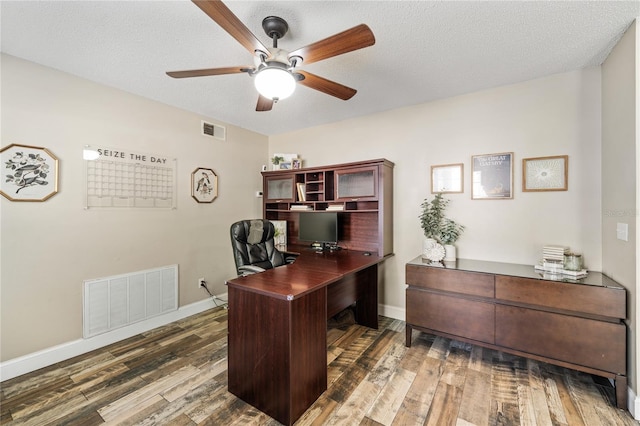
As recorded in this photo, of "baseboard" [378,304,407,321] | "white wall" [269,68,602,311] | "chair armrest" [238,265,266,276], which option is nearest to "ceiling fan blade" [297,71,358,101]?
"white wall" [269,68,602,311]

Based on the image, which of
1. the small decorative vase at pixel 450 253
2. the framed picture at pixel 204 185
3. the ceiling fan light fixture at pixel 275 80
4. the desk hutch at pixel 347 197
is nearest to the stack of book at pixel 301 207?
the desk hutch at pixel 347 197

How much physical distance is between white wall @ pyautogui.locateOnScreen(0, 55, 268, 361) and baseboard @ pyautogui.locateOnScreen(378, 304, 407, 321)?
2308 mm

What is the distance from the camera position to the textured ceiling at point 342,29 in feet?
5.24

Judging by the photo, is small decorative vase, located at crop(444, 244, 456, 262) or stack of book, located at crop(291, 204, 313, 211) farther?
stack of book, located at crop(291, 204, 313, 211)

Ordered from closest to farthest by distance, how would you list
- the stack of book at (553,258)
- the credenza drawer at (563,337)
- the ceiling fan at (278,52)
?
the ceiling fan at (278,52) < the credenza drawer at (563,337) < the stack of book at (553,258)

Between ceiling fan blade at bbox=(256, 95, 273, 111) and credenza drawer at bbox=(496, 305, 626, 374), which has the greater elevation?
ceiling fan blade at bbox=(256, 95, 273, 111)

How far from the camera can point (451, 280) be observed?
92.2 inches

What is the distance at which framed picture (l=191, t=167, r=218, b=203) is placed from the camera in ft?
10.8

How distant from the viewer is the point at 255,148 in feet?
13.5

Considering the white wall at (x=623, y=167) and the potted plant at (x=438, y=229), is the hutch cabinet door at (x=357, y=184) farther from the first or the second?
the white wall at (x=623, y=167)

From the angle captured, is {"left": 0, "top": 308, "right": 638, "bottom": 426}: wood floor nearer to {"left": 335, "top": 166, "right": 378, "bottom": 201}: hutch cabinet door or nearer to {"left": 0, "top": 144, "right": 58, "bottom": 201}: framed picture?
{"left": 0, "top": 144, "right": 58, "bottom": 201}: framed picture

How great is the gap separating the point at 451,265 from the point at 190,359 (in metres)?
2.53

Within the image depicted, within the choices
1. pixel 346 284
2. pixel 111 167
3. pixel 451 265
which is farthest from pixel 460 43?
pixel 111 167

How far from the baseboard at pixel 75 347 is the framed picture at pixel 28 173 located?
1304 millimetres
